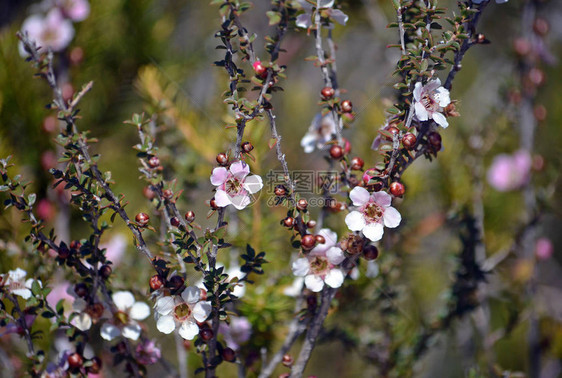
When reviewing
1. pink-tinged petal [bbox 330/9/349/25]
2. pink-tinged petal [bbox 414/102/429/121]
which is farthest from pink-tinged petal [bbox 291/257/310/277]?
pink-tinged petal [bbox 330/9/349/25]

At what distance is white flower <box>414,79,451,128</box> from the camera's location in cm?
51

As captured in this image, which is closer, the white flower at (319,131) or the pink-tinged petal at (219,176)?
the pink-tinged petal at (219,176)

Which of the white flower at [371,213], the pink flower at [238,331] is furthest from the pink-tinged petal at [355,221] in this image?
the pink flower at [238,331]

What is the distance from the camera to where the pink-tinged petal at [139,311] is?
625 mm

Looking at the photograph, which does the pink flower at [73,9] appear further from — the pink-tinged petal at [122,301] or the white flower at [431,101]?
the white flower at [431,101]

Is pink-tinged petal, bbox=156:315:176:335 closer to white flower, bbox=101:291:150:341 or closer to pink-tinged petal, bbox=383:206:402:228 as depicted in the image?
white flower, bbox=101:291:150:341

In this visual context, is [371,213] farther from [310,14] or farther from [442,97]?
[310,14]

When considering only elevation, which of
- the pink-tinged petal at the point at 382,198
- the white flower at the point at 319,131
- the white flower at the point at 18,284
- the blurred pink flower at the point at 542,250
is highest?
the blurred pink flower at the point at 542,250

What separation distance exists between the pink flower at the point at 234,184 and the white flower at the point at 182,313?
11 centimetres

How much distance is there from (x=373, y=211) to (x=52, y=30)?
811mm

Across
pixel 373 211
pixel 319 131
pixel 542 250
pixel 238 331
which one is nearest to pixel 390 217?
pixel 373 211

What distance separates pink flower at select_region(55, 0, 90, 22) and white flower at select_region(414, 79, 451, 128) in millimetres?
780

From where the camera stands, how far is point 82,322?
58cm

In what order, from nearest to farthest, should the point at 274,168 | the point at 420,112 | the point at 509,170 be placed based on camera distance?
the point at 420,112 → the point at 274,168 → the point at 509,170
